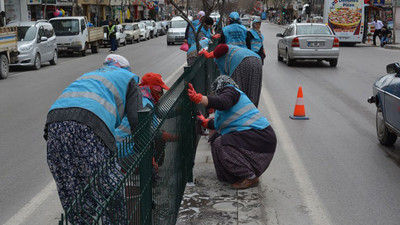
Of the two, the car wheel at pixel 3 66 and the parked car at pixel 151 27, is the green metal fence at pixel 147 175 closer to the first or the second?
the car wheel at pixel 3 66

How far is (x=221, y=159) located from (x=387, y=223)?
5.63ft

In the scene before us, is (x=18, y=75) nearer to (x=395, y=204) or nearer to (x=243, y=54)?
(x=243, y=54)

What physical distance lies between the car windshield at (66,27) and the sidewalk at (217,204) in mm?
23796

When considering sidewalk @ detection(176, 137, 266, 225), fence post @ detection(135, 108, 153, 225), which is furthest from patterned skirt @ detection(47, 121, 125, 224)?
sidewalk @ detection(176, 137, 266, 225)

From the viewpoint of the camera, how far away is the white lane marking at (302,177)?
556 cm

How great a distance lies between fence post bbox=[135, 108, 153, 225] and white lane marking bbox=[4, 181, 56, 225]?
2.53 m

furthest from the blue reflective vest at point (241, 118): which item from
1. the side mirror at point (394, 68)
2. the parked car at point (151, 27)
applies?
the parked car at point (151, 27)

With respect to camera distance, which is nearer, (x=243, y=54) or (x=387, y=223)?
(x=387, y=223)

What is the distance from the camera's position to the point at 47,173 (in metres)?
7.27

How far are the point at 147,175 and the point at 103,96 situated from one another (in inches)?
36.6

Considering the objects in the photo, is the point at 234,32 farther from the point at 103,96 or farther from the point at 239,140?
the point at 103,96

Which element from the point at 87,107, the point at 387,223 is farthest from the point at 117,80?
the point at 387,223

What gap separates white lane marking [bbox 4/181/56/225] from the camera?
5.56 metres

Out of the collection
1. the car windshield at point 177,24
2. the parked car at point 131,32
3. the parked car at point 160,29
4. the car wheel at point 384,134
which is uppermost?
the car wheel at point 384,134
